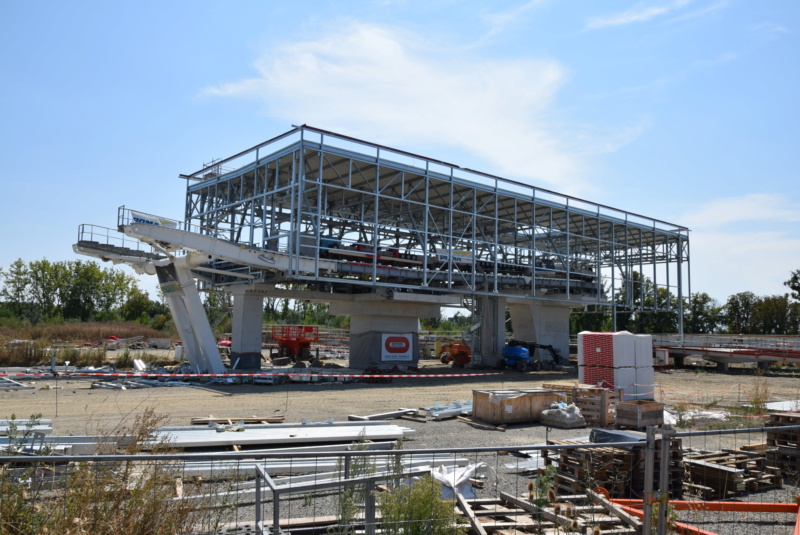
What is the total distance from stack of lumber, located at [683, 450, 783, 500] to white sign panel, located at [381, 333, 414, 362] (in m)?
22.5

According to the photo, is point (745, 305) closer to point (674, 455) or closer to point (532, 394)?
point (532, 394)

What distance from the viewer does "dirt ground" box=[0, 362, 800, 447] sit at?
1574cm

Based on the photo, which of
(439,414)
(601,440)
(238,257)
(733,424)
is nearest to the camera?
(601,440)

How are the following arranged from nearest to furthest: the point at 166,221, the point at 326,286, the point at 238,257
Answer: the point at 166,221 → the point at 238,257 → the point at 326,286

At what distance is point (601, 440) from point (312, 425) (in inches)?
229

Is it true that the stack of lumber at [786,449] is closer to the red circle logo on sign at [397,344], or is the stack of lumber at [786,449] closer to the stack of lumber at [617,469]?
the stack of lumber at [617,469]

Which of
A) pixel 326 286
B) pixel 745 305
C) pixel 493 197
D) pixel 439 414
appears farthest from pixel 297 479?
pixel 745 305

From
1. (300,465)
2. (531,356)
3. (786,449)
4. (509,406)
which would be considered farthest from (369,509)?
(531,356)

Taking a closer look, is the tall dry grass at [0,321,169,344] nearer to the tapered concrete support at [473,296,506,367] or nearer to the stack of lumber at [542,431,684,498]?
the tapered concrete support at [473,296,506,367]

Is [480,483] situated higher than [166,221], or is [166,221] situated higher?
[166,221]

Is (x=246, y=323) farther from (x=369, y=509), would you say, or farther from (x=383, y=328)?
(x=369, y=509)

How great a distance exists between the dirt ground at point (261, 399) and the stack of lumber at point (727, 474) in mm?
4201

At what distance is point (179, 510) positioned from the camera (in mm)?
5500

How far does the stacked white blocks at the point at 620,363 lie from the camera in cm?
1866
